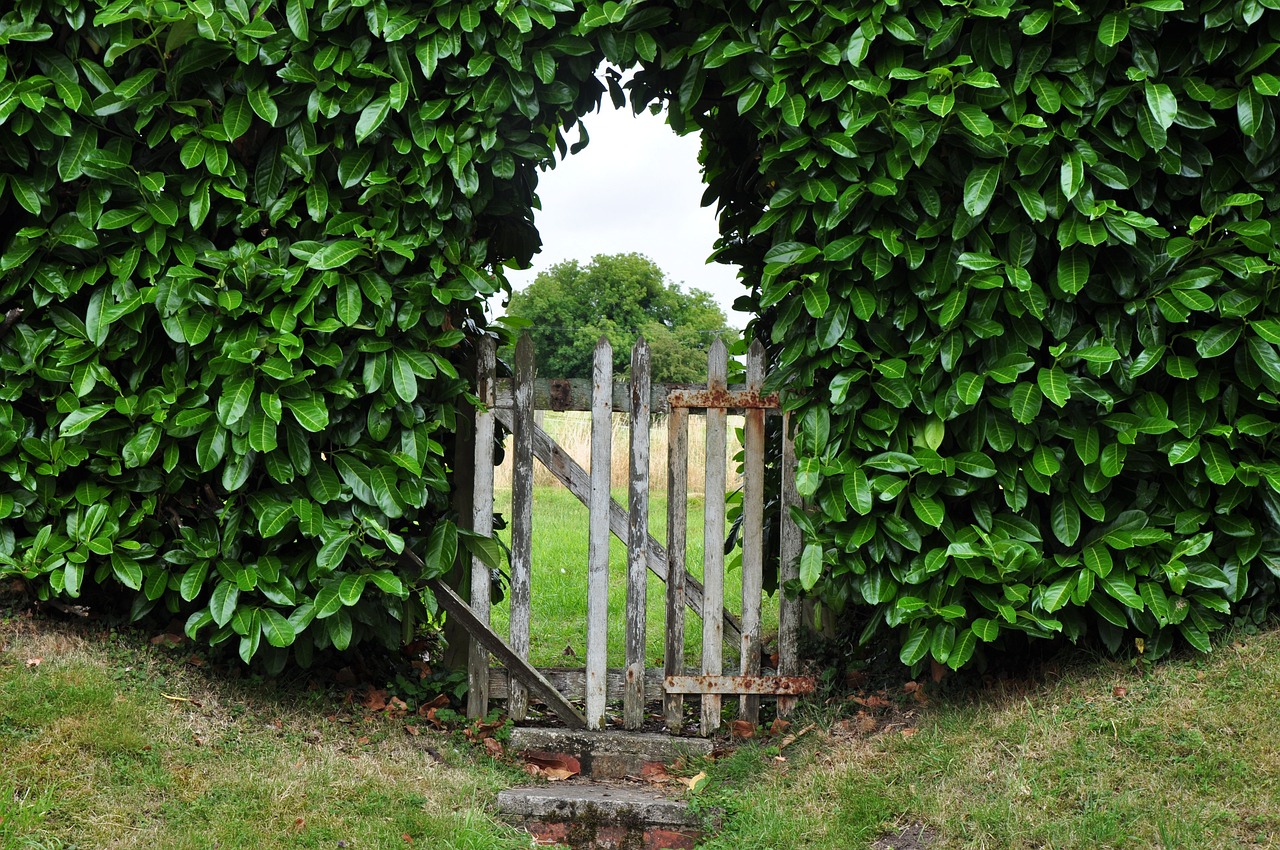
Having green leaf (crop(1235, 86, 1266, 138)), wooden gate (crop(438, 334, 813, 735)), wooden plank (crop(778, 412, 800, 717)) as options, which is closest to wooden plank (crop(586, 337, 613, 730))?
wooden gate (crop(438, 334, 813, 735))

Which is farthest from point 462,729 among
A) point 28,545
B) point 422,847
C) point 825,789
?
point 28,545

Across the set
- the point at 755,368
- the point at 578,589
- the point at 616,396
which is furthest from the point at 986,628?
the point at 578,589

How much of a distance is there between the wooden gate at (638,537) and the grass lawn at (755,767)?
0.51 meters

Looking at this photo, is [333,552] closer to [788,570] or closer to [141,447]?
[141,447]

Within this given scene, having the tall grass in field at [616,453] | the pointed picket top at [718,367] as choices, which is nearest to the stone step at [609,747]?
the pointed picket top at [718,367]

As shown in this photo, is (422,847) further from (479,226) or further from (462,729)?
(479,226)

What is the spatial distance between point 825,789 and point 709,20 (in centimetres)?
334

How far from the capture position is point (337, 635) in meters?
4.29

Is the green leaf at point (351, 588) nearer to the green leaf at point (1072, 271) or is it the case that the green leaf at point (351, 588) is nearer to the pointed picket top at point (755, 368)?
the pointed picket top at point (755, 368)

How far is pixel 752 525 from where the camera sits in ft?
16.2

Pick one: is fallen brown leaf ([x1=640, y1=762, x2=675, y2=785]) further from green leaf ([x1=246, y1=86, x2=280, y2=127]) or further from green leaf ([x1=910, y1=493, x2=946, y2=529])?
green leaf ([x1=246, y1=86, x2=280, y2=127])

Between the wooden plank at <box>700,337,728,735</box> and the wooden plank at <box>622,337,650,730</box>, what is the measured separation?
1.04ft

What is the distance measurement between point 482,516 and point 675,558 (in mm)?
1013

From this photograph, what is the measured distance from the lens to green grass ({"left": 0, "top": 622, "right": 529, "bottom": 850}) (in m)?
3.47
